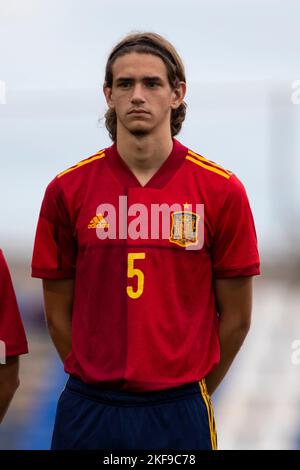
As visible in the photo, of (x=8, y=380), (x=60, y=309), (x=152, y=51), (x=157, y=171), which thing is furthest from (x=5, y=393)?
(x=152, y=51)

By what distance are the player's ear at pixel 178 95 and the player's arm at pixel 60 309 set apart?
30.3 inches

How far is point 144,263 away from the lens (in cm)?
323

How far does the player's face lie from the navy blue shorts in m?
0.93

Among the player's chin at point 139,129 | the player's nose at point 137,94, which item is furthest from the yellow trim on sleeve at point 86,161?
the player's nose at point 137,94

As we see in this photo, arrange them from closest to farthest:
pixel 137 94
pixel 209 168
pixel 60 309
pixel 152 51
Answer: pixel 137 94
pixel 152 51
pixel 209 168
pixel 60 309

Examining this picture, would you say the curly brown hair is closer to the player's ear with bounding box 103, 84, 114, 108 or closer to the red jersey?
the player's ear with bounding box 103, 84, 114, 108

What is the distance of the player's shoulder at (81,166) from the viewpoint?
11.1ft

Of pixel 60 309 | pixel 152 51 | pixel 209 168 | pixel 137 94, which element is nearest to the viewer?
pixel 137 94

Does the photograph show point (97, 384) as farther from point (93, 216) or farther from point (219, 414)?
point (219, 414)

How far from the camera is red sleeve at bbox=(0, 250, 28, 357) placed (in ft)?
10.7

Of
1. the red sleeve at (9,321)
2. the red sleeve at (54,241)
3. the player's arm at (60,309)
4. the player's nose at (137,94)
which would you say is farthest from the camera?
the player's arm at (60,309)

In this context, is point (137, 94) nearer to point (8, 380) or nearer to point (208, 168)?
point (208, 168)

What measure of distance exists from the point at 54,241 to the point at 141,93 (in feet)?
2.16

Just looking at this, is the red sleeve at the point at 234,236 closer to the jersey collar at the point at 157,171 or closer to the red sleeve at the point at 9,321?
the jersey collar at the point at 157,171
